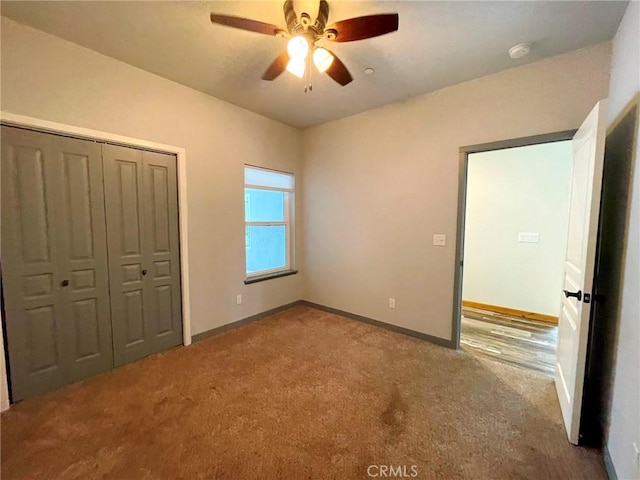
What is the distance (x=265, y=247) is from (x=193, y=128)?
5.71 feet

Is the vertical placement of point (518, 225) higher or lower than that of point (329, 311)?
higher

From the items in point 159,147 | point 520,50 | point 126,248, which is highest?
point 520,50

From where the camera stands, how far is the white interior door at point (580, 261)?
62.4 inches

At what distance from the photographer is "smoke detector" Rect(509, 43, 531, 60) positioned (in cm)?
210

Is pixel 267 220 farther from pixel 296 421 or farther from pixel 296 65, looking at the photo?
pixel 296 421

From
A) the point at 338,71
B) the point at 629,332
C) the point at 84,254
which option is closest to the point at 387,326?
the point at 629,332

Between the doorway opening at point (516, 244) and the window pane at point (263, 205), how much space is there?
249 cm

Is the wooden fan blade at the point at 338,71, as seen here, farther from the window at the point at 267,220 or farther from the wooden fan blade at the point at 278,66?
the window at the point at 267,220

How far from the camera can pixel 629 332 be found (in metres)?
1.38

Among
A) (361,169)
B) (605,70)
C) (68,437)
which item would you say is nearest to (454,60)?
(605,70)

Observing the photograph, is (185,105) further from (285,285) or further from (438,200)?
(438,200)

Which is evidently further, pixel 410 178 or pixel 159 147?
pixel 410 178

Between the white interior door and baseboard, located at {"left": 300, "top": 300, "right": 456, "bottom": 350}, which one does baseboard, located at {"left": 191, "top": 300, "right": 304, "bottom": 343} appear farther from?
the white interior door
